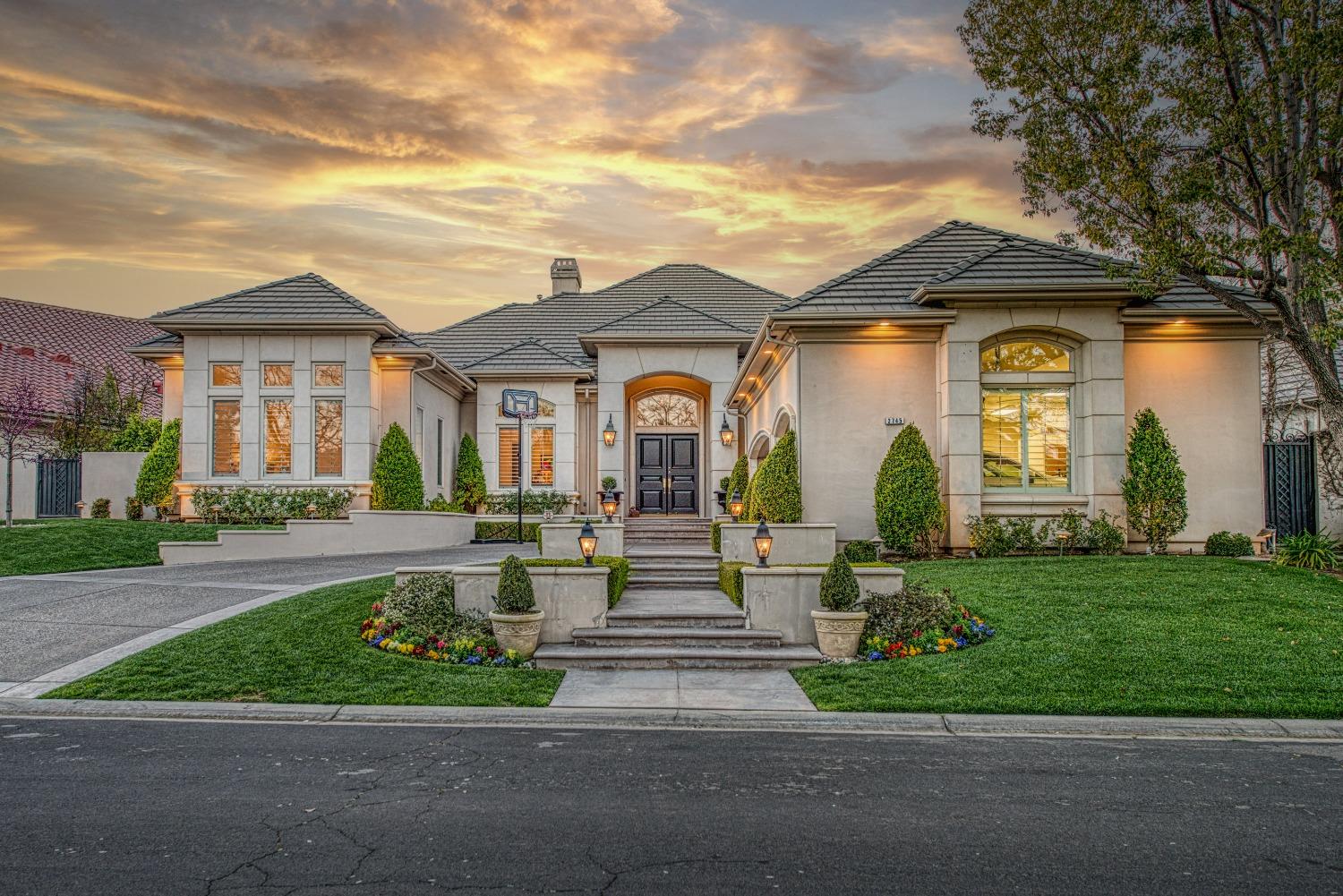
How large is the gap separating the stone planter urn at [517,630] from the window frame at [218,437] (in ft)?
42.3

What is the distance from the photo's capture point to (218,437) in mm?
19562

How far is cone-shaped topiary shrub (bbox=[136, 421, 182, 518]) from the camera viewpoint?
19.7 m

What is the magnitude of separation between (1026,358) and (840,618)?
320 inches

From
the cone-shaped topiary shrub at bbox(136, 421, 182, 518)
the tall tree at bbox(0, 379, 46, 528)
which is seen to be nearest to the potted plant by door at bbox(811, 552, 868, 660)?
the cone-shaped topiary shrub at bbox(136, 421, 182, 518)

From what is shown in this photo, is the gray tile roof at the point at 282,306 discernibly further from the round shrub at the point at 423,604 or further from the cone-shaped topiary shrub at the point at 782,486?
the round shrub at the point at 423,604

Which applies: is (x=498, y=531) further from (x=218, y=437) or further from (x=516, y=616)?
(x=516, y=616)

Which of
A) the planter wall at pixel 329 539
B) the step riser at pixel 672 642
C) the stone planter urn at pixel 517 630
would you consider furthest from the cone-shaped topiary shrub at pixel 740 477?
the stone planter urn at pixel 517 630

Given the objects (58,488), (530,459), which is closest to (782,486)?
(530,459)

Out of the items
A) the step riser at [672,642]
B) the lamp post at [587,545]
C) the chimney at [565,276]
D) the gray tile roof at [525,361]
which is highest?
the chimney at [565,276]

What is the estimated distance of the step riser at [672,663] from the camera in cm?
943

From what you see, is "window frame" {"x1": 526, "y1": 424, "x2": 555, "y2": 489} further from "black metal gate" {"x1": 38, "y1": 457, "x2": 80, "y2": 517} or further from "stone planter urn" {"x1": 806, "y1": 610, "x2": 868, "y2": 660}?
"stone planter urn" {"x1": 806, "y1": 610, "x2": 868, "y2": 660}

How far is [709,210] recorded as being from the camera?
19.7 m

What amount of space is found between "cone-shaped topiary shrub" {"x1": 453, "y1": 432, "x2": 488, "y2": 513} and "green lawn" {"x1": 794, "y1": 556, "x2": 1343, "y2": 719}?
15.4 meters

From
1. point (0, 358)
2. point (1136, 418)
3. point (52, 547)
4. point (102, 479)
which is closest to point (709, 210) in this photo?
point (1136, 418)
